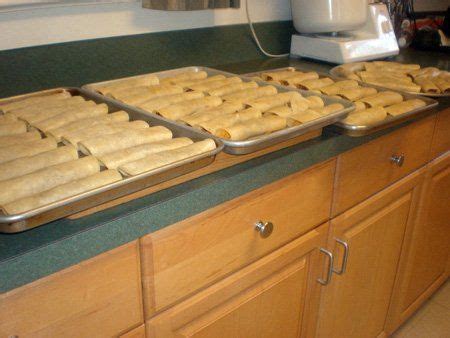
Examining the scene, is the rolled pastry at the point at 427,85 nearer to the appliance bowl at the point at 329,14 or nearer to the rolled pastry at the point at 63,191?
the appliance bowl at the point at 329,14

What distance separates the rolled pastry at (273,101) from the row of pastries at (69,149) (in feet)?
0.74

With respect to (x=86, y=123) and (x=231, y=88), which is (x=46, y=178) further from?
(x=231, y=88)

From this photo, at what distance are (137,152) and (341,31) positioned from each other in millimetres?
1024

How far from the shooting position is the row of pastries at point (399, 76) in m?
1.14

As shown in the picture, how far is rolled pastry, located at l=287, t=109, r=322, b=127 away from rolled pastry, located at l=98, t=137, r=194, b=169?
21cm

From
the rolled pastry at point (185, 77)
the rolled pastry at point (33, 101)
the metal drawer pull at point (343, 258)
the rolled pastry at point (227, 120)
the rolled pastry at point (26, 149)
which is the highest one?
the rolled pastry at point (185, 77)

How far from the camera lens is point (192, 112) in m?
0.86

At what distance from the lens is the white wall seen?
3.11 ft

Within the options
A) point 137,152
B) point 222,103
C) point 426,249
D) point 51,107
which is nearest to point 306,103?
point 222,103

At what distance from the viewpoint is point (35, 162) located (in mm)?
627

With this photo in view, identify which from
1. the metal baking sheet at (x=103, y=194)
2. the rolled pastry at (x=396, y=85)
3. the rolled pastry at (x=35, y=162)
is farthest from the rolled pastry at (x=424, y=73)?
the rolled pastry at (x=35, y=162)

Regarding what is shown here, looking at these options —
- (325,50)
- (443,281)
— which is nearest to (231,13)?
(325,50)

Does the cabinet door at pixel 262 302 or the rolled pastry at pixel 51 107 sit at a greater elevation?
the rolled pastry at pixel 51 107

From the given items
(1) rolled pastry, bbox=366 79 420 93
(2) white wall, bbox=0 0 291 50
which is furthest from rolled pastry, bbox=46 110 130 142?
(1) rolled pastry, bbox=366 79 420 93
